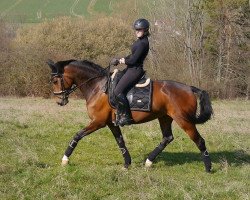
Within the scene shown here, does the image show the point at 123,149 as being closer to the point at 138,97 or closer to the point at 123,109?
the point at 123,109

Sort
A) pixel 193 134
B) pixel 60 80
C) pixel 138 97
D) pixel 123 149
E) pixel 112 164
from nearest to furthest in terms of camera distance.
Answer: pixel 138 97 → pixel 193 134 → pixel 123 149 → pixel 60 80 → pixel 112 164

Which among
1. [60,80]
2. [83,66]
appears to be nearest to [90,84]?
[83,66]

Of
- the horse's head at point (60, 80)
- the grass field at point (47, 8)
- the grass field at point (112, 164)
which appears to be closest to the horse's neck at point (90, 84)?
the horse's head at point (60, 80)

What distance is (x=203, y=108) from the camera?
1005cm

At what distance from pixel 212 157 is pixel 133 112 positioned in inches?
114

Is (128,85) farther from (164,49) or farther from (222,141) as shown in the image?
(164,49)

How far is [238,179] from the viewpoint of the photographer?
895cm

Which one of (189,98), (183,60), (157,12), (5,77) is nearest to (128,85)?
(189,98)

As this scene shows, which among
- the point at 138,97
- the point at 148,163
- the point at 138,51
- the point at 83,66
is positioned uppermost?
the point at 138,51

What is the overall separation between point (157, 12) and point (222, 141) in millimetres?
30784

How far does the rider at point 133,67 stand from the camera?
925 cm

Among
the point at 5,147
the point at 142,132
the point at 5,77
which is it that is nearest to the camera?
the point at 5,147

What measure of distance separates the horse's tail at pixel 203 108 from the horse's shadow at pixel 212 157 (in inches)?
46.7

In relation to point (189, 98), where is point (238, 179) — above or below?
below
